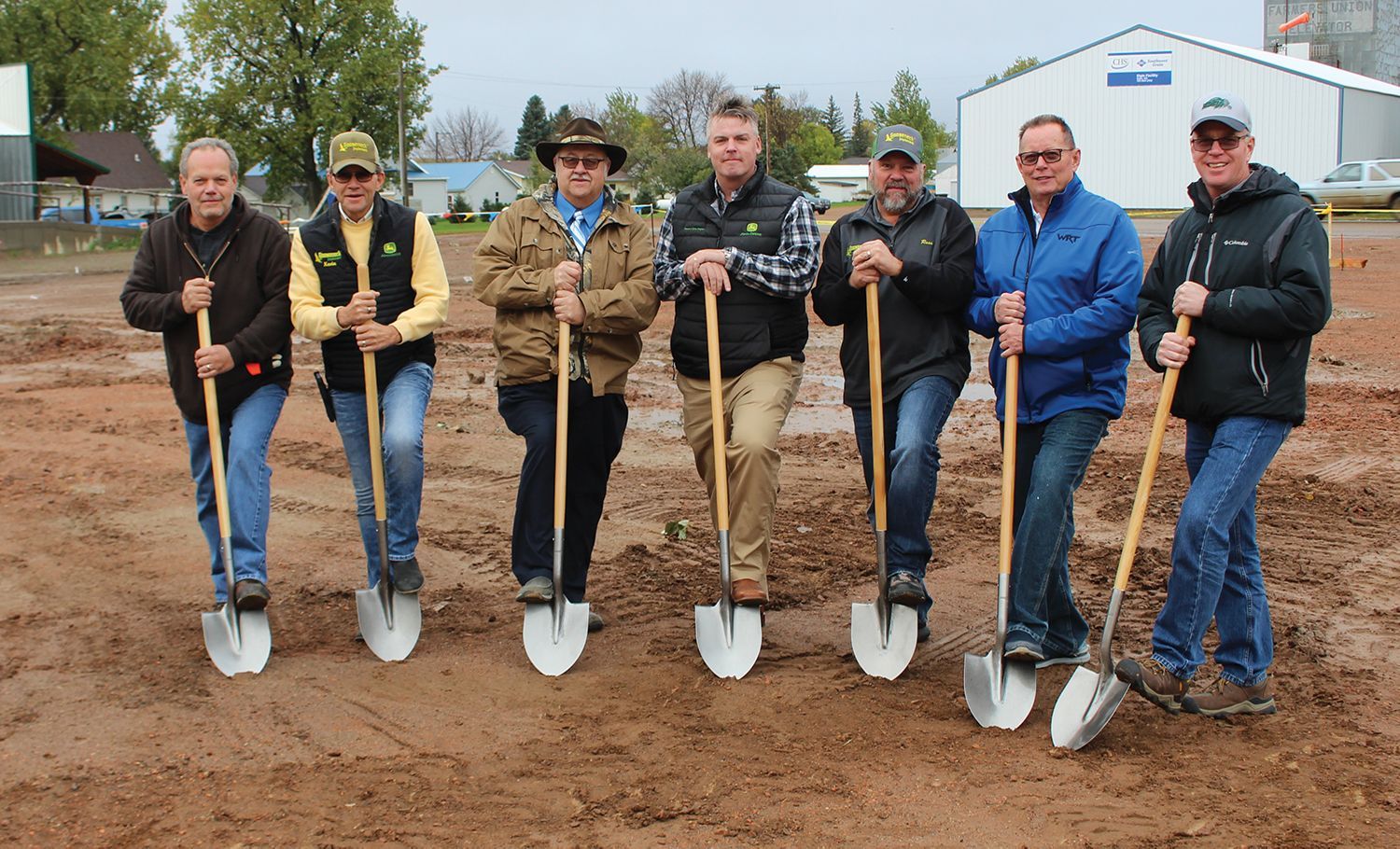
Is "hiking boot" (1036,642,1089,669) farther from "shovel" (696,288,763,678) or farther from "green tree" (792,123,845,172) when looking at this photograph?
"green tree" (792,123,845,172)

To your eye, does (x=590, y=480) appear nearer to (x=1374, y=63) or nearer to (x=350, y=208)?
(x=350, y=208)

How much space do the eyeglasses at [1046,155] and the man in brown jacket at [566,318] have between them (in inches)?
67.1

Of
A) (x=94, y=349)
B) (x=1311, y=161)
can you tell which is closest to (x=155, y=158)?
(x=1311, y=161)

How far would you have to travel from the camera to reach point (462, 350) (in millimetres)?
15305

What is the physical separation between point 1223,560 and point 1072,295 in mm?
1124

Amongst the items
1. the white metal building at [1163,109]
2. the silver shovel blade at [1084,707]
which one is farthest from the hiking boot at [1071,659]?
the white metal building at [1163,109]

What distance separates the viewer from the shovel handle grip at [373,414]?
18.8 feet

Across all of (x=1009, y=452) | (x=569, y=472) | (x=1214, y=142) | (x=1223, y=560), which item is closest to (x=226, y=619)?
(x=569, y=472)

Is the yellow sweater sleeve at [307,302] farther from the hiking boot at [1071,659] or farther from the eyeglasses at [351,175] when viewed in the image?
the hiking boot at [1071,659]

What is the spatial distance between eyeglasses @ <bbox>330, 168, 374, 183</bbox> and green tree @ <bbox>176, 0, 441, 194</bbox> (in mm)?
56418

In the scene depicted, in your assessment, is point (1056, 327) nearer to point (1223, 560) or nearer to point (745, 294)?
point (1223, 560)

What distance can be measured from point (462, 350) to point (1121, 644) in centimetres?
1086

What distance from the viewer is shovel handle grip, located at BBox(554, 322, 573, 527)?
5.57 m

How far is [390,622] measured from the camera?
5727 mm
